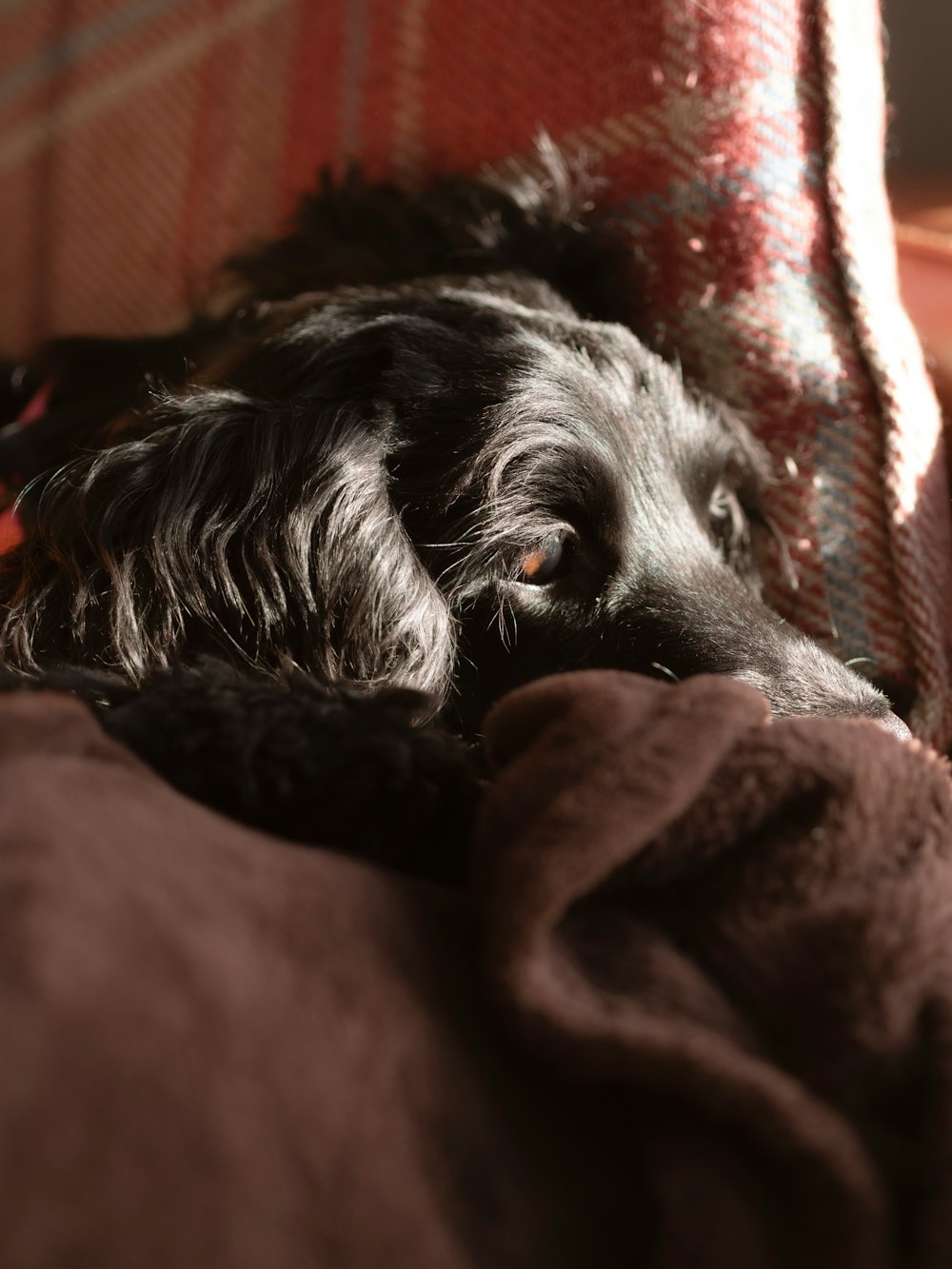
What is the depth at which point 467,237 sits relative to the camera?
1.36 m

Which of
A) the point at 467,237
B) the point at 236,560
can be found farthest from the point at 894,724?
the point at 467,237

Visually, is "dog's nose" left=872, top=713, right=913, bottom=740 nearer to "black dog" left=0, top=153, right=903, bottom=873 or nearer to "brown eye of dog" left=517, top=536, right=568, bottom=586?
"black dog" left=0, top=153, right=903, bottom=873

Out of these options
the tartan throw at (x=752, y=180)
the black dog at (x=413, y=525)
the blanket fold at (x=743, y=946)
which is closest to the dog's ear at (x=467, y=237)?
the tartan throw at (x=752, y=180)

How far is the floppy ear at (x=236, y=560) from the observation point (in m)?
0.88

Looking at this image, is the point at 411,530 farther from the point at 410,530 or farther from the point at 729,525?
the point at 729,525

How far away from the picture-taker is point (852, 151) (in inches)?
45.4

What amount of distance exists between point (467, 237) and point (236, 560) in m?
0.66

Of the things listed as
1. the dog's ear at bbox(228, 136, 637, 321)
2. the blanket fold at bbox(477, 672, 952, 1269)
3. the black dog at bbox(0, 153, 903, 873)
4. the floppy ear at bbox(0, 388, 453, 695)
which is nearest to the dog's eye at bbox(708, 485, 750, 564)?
the black dog at bbox(0, 153, 903, 873)

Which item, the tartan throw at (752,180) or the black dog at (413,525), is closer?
the black dog at (413,525)

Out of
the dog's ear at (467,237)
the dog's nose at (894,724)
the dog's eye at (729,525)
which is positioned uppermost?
the dog's ear at (467,237)

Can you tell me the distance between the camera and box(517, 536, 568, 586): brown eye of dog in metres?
0.99

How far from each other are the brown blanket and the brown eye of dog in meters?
0.47

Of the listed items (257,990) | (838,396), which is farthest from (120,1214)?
(838,396)

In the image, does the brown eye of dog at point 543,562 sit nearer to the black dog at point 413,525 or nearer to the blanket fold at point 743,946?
the black dog at point 413,525
